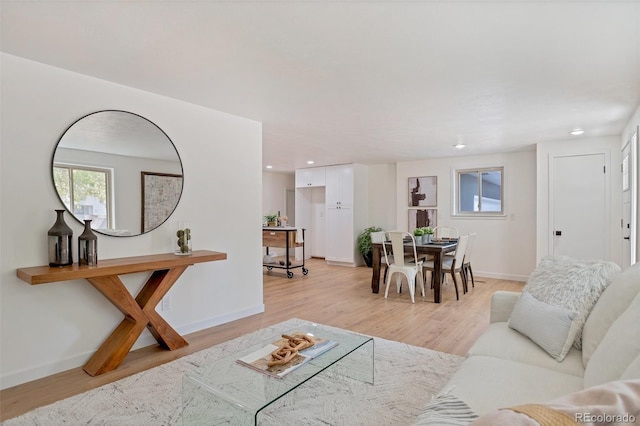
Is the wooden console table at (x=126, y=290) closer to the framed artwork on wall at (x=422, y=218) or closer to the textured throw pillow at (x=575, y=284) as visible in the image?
the textured throw pillow at (x=575, y=284)

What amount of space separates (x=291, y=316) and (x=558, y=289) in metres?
2.78

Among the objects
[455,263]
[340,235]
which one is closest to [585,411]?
[455,263]

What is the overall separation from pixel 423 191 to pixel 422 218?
0.55 metres

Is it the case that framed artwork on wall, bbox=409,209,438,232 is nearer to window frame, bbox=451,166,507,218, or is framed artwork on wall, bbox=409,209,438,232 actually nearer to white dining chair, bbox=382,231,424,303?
window frame, bbox=451,166,507,218

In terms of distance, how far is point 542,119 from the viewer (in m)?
3.98

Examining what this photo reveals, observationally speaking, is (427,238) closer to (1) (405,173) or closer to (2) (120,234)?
(1) (405,173)

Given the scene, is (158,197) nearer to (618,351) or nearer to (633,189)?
(618,351)

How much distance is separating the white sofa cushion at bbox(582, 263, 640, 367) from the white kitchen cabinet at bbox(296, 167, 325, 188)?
672 cm

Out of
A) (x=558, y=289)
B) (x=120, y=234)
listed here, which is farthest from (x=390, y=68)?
(x=120, y=234)

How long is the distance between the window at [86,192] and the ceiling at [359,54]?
2.53 ft

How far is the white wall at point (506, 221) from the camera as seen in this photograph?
6.10m

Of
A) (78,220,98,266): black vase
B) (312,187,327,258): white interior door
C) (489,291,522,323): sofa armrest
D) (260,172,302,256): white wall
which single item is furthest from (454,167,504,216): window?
(78,220,98,266): black vase

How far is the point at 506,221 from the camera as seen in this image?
633 centimetres

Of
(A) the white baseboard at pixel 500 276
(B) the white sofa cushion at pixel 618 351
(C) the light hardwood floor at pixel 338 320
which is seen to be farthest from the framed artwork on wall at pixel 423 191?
(B) the white sofa cushion at pixel 618 351
